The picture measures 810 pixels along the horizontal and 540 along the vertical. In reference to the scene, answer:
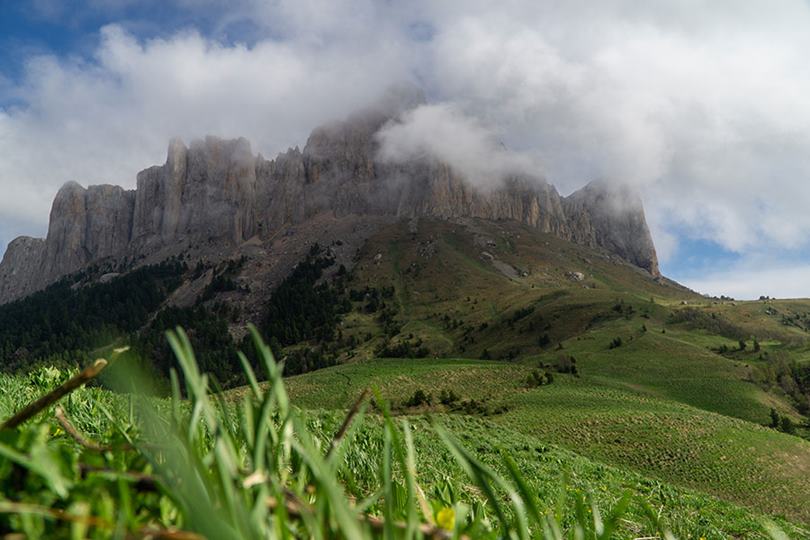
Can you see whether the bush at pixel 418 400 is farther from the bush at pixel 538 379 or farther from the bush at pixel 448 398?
the bush at pixel 538 379

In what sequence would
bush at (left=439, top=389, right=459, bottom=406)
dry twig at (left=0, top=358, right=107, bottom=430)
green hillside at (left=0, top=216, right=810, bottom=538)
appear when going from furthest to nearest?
bush at (left=439, top=389, right=459, bottom=406)
green hillside at (left=0, top=216, right=810, bottom=538)
dry twig at (left=0, top=358, right=107, bottom=430)

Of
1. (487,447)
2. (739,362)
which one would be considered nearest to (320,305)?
(739,362)

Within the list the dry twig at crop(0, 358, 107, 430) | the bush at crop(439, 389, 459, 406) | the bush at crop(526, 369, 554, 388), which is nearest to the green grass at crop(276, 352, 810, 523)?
the bush at crop(526, 369, 554, 388)

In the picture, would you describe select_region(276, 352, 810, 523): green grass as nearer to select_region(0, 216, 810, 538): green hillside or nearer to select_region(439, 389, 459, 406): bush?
select_region(0, 216, 810, 538): green hillside

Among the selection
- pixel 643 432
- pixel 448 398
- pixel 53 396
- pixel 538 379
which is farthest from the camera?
pixel 538 379

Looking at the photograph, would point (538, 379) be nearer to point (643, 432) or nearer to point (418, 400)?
point (418, 400)

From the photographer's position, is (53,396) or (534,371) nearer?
(53,396)

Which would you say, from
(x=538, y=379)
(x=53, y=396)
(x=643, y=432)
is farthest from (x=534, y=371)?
(x=53, y=396)

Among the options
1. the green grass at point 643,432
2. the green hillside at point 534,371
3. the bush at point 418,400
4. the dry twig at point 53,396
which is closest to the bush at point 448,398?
the green hillside at point 534,371

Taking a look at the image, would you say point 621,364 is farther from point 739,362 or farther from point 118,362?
point 118,362

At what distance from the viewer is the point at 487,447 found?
68.0 feet

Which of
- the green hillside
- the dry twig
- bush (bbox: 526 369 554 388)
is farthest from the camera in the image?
bush (bbox: 526 369 554 388)

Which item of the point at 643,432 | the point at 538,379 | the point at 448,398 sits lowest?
the point at 643,432

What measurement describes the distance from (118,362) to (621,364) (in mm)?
64999
